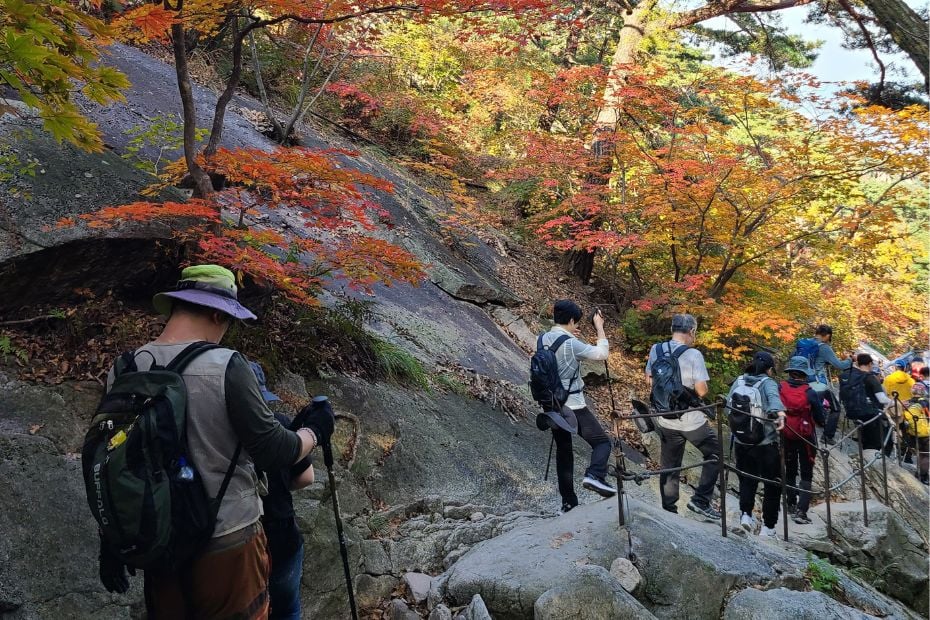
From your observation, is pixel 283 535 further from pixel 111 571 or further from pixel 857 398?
pixel 857 398

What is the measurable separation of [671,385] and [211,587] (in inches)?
157

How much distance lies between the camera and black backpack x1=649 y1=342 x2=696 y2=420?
4855mm

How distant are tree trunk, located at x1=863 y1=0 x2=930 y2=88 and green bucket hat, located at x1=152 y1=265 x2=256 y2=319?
157 inches

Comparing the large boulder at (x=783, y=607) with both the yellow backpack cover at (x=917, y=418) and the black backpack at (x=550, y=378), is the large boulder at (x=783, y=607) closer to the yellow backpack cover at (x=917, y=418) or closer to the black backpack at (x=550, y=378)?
the black backpack at (x=550, y=378)

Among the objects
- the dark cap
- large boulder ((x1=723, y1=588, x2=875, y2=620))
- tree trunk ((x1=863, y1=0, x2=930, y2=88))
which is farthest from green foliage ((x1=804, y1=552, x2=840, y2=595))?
tree trunk ((x1=863, y1=0, x2=930, y2=88))

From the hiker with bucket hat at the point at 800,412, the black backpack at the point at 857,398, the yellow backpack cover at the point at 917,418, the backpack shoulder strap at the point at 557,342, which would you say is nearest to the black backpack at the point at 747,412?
the hiker with bucket hat at the point at 800,412

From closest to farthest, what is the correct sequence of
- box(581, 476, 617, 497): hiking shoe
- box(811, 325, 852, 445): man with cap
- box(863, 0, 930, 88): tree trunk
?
1. box(863, 0, 930, 88): tree trunk
2. box(581, 476, 617, 497): hiking shoe
3. box(811, 325, 852, 445): man with cap

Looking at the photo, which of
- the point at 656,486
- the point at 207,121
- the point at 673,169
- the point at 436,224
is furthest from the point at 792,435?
the point at 207,121

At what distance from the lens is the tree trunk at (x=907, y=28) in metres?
3.28

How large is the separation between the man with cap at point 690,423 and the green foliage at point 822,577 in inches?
35.5

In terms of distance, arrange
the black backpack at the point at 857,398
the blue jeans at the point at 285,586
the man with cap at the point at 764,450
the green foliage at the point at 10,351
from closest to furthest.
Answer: the blue jeans at the point at 285,586 → the green foliage at the point at 10,351 → the man with cap at the point at 764,450 → the black backpack at the point at 857,398

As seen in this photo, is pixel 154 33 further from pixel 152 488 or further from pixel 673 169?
pixel 673 169

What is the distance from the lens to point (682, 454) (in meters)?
5.22

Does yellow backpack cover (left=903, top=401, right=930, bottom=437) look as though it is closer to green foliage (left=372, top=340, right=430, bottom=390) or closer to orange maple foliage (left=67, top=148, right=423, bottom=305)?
green foliage (left=372, top=340, right=430, bottom=390)
